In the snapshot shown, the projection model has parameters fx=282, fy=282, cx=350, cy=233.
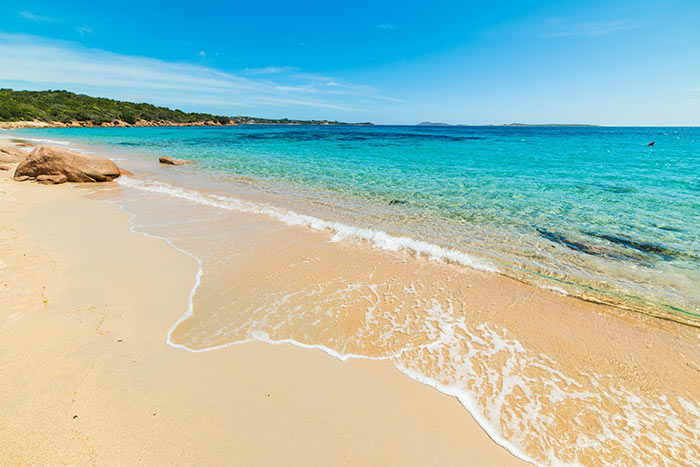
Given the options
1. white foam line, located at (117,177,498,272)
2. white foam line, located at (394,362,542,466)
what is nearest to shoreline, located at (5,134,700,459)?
white foam line, located at (394,362,542,466)

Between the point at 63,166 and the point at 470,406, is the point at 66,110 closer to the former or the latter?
the point at 63,166

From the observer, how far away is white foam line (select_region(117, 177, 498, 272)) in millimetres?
6020

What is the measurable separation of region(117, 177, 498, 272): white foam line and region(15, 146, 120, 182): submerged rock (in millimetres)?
3540

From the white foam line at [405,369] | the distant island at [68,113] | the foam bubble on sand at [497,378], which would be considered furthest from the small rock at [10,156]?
the distant island at [68,113]

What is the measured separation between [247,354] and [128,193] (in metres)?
11.4

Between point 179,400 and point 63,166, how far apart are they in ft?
51.5

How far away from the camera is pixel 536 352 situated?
3531 mm

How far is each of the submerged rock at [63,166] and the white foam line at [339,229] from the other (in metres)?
3.54

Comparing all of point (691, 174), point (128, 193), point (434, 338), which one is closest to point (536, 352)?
point (434, 338)

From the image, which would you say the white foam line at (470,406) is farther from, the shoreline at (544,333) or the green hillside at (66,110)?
the green hillside at (66,110)

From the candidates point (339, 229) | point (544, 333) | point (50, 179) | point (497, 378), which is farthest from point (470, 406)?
point (50, 179)

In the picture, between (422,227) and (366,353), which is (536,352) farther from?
(422,227)

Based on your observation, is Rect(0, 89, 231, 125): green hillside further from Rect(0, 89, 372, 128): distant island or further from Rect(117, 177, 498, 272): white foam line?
Rect(117, 177, 498, 272): white foam line

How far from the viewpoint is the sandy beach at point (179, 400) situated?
233 centimetres
